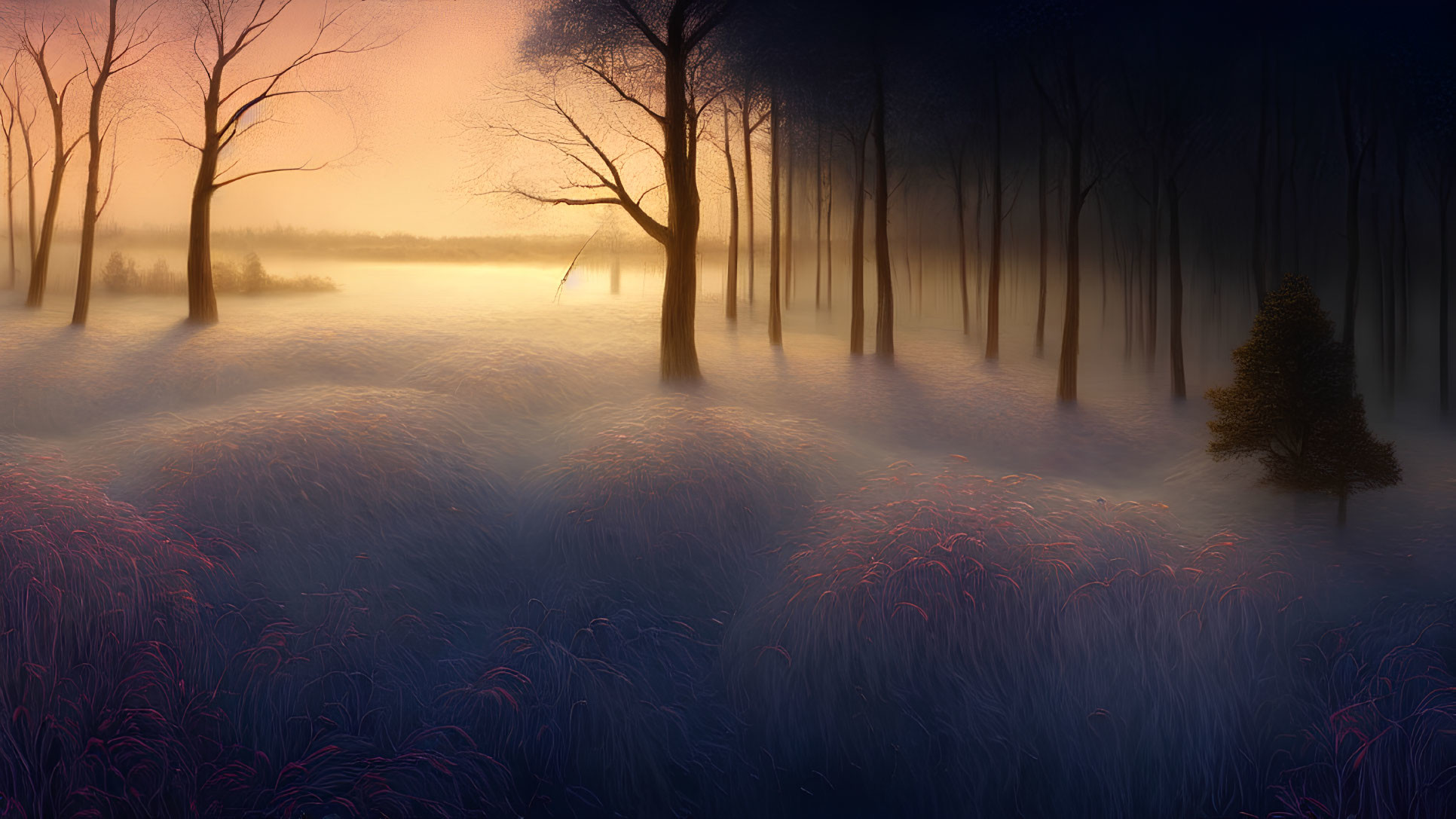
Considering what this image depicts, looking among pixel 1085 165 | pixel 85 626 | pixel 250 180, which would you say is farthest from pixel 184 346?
pixel 1085 165

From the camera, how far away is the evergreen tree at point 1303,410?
768cm

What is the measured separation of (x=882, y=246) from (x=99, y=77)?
14326 mm

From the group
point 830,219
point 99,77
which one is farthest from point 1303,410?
point 830,219

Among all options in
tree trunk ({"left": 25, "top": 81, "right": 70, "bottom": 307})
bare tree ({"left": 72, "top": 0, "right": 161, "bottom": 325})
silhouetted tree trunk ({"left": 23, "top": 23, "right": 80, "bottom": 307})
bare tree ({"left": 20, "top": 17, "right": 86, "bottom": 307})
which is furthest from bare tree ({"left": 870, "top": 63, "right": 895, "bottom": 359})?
tree trunk ({"left": 25, "top": 81, "right": 70, "bottom": 307})

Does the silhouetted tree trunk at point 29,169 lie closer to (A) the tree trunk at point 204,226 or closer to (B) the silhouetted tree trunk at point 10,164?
(B) the silhouetted tree trunk at point 10,164

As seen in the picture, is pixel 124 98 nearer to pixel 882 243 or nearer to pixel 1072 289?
pixel 882 243

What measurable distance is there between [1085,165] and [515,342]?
479 inches

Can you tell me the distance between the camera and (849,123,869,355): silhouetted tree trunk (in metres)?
15.1

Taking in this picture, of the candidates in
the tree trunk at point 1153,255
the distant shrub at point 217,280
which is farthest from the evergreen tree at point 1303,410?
the distant shrub at point 217,280

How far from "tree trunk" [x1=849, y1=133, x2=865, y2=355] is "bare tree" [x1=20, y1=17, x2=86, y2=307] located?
1393 centimetres

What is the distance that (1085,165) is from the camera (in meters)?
15.4

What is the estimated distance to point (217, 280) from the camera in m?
13.1

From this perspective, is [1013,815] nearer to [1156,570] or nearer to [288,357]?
[1156,570]

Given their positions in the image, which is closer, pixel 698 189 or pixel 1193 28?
pixel 698 189
